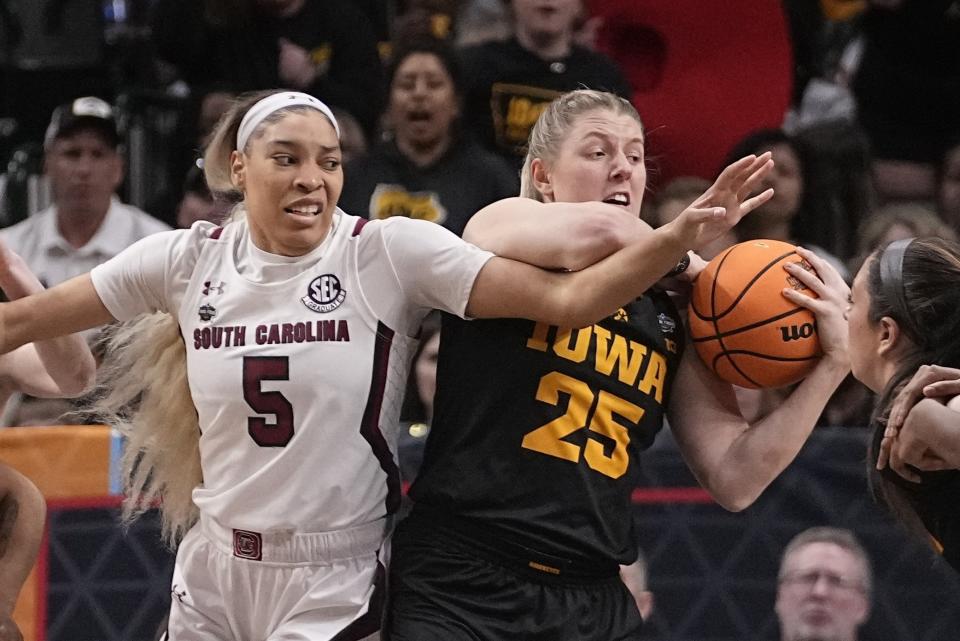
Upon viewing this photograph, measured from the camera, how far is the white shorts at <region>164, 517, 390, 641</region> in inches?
150

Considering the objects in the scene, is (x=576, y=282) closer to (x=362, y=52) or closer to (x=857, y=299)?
(x=857, y=299)

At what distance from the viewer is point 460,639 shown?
12.5 feet

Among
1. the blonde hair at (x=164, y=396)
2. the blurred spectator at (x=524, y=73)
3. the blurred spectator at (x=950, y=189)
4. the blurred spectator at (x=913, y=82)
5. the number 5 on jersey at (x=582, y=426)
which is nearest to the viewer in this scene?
the number 5 on jersey at (x=582, y=426)

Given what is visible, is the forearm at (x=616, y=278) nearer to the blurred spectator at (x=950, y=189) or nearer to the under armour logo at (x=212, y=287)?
the under armour logo at (x=212, y=287)

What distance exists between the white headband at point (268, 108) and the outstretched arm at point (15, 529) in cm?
115

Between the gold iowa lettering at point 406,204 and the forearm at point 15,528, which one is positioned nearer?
the forearm at point 15,528

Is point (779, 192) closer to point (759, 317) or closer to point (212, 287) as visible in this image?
point (759, 317)

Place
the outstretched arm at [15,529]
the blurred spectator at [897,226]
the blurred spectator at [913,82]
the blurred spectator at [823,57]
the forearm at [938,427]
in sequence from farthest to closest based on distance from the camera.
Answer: the blurred spectator at [823,57] → the blurred spectator at [913,82] → the blurred spectator at [897,226] → the outstretched arm at [15,529] → the forearm at [938,427]

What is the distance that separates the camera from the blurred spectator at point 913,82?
7.70 m

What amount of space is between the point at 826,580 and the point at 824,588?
0.03 metres

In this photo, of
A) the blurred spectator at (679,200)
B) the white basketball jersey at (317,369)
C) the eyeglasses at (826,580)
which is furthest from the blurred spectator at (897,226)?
the white basketball jersey at (317,369)

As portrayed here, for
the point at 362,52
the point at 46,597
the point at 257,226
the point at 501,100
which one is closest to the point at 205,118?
the point at 362,52

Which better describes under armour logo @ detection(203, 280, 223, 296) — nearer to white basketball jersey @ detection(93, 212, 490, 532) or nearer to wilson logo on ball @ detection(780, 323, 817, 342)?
white basketball jersey @ detection(93, 212, 490, 532)

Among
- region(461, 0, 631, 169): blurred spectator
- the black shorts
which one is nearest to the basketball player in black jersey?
the black shorts
